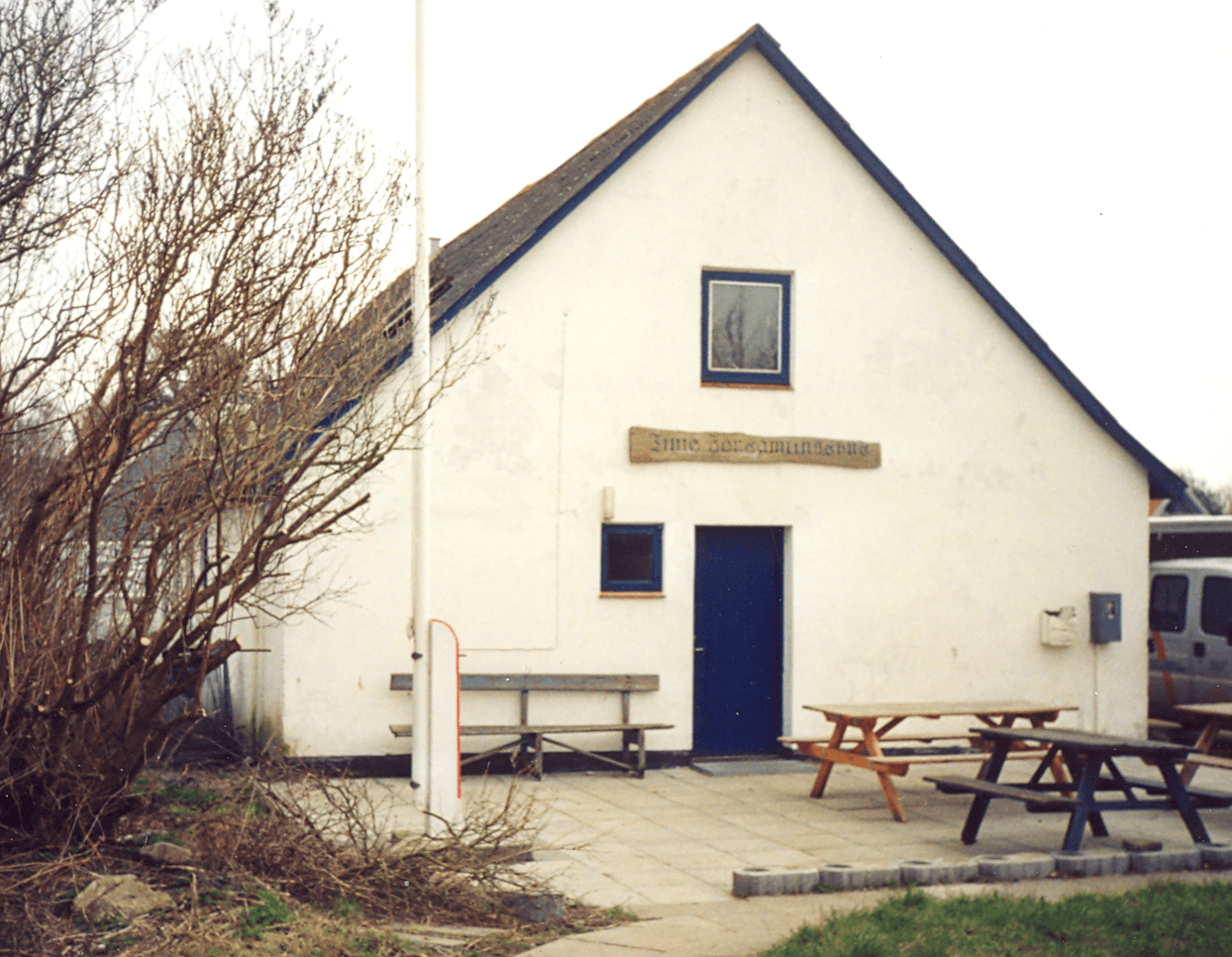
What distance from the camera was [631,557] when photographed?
1406 centimetres

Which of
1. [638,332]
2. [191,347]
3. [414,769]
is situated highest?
[638,332]

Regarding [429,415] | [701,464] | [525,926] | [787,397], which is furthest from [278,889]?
[787,397]

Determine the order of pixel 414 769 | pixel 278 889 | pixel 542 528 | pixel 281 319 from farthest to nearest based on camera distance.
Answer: pixel 542 528, pixel 414 769, pixel 281 319, pixel 278 889

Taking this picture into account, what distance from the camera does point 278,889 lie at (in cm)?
719

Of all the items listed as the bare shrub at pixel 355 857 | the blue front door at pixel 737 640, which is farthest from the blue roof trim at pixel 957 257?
the bare shrub at pixel 355 857

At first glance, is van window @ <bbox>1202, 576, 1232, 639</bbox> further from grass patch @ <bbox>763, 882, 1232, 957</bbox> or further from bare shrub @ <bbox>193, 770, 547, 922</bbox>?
bare shrub @ <bbox>193, 770, 547, 922</bbox>

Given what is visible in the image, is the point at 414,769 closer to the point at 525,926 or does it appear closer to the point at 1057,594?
the point at 525,926

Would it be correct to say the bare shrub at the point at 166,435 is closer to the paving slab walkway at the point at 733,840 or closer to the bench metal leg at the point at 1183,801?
the paving slab walkway at the point at 733,840

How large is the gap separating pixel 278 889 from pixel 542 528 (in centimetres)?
678

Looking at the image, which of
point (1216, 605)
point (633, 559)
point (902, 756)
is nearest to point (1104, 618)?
point (1216, 605)

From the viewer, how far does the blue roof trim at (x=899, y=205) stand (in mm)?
13969

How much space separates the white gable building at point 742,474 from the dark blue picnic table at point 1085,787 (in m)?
4.09

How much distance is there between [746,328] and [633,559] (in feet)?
9.06

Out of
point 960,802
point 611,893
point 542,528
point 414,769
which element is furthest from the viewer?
point 542,528
